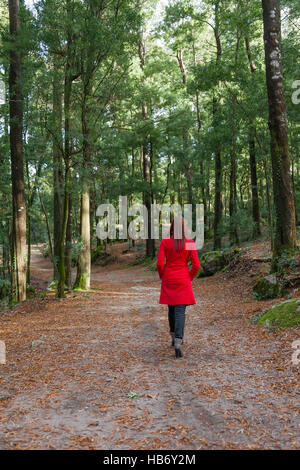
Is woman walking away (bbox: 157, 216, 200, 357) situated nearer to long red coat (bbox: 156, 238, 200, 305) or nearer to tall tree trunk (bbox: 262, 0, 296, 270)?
long red coat (bbox: 156, 238, 200, 305)

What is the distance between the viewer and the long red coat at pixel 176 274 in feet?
17.7

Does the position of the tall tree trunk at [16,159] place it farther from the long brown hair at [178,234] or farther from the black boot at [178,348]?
the black boot at [178,348]

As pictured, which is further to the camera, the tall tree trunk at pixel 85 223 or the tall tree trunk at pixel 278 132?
the tall tree trunk at pixel 85 223

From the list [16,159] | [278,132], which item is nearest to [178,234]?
[278,132]

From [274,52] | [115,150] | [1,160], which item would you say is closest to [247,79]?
[274,52]

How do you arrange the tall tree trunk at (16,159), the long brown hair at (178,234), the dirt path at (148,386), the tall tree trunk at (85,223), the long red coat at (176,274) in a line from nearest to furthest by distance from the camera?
1. the dirt path at (148,386)
2. the long red coat at (176,274)
3. the long brown hair at (178,234)
4. the tall tree trunk at (16,159)
5. the tall tree trunk at (85,223)

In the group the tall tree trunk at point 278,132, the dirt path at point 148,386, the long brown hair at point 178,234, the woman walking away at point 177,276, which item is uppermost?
the tall tree trunk at point 278,132

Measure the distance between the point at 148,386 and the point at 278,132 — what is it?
7.87 meters

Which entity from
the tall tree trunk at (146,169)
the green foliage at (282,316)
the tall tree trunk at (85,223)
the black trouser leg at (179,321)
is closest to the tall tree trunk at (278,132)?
the green foliage at (282,316)

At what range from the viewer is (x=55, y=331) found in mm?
7922

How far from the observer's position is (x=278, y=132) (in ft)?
31.5

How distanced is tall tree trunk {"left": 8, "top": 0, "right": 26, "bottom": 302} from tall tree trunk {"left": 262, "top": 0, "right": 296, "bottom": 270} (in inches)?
305

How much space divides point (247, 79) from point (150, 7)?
49.9 feet

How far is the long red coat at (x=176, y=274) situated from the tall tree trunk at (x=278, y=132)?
503 centimetres
